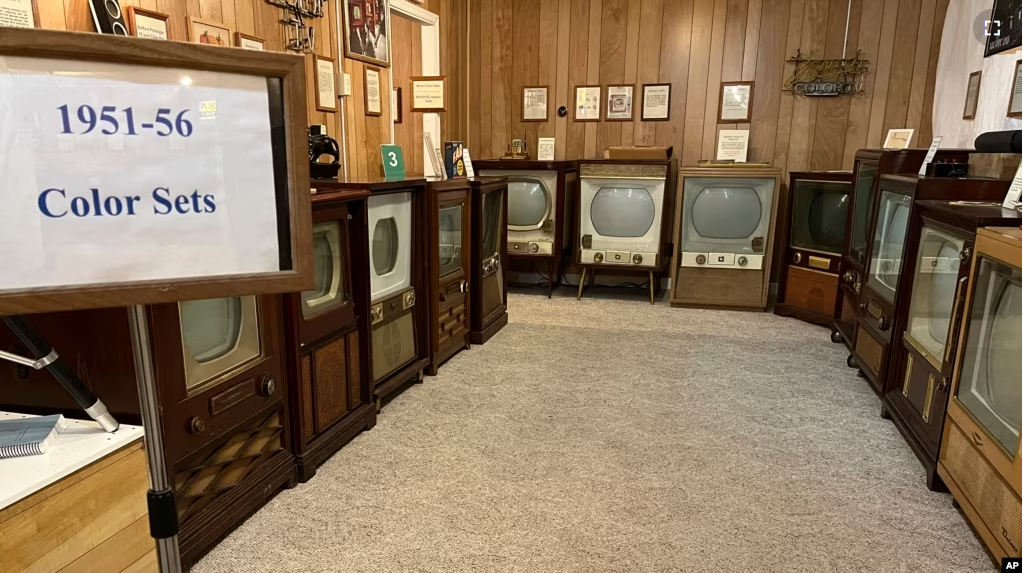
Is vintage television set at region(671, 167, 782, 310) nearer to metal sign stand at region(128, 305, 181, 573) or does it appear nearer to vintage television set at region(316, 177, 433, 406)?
vintage television set at region(316, 177, 433, 406)

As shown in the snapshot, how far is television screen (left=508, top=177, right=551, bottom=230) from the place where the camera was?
13.0 ft

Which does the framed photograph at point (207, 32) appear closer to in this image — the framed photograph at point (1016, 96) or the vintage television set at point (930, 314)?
the vintage television set at point (930, 314)

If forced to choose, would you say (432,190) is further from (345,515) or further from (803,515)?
(803,515)

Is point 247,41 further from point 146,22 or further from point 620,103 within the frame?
point 620,103

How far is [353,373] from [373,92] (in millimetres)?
1564

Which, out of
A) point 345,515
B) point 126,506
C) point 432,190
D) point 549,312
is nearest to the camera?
point 126,506

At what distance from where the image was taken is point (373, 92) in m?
2.98

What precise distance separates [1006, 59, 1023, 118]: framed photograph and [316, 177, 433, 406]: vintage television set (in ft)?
7.54

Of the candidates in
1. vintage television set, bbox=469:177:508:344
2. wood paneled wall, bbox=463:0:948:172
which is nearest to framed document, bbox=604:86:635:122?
wood paneled wall, bbox=463:0:948:172

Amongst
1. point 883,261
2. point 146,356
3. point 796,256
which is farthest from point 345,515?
point 796,256

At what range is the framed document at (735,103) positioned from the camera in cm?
395

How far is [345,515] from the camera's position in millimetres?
1610

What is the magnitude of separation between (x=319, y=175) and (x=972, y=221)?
2075 mm

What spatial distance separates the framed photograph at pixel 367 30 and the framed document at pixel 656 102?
185 centimetres
